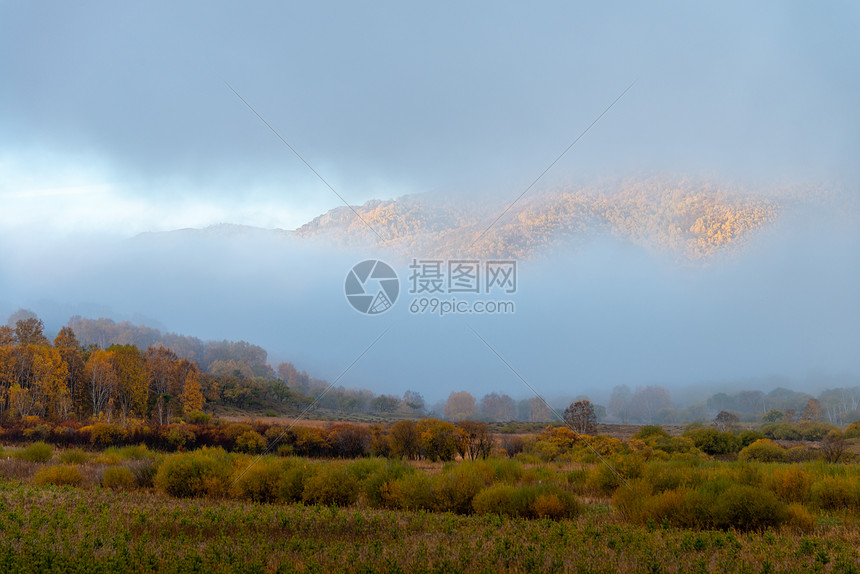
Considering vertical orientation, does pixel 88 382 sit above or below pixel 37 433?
above

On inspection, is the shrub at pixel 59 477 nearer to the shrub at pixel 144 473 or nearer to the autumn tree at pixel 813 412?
the shrub at pixel 144 473

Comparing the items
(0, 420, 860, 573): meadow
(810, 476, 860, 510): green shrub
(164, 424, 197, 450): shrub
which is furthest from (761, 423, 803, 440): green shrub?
(164, 424, 197, 450): shrub

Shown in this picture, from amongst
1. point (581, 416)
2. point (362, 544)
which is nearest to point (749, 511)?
point (362, 544)

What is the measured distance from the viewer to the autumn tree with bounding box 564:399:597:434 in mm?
50422

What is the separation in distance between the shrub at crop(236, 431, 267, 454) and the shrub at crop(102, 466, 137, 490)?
1515cm

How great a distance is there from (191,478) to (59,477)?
16.4 ft

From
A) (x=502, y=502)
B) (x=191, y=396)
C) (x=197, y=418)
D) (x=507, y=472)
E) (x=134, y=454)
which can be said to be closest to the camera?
(x=502, y=502)

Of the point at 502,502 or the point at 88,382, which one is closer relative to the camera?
the point at 502,502

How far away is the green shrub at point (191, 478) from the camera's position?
16.1m

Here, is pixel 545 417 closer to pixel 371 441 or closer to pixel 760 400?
pixel 371 441

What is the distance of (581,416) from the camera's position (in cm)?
5081

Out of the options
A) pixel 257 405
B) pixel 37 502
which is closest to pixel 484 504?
pixel 37 502

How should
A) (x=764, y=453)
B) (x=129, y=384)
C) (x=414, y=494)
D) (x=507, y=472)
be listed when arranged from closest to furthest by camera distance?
(x=414, y=494)
(x=507, y=472)
(x=764, y=453)
(x=129, y=384)

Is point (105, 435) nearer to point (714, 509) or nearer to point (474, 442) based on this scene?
point (474, 442)
